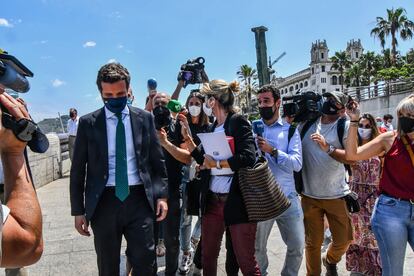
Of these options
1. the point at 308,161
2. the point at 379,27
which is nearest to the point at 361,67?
the point at 379,27

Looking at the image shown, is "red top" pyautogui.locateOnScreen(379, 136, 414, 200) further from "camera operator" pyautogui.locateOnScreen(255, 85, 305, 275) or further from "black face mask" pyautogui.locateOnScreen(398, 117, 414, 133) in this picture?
"camera operator" pyautogui.locateOnScreen(255, 85, 305, 275)

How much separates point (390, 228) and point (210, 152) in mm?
1554

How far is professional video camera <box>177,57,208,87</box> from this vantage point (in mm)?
4906

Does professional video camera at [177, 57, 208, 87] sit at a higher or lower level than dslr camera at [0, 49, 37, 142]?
higher

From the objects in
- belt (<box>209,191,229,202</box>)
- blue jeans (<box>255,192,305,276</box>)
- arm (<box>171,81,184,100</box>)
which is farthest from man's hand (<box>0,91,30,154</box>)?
arm (<box>171,81,184,100</box>)

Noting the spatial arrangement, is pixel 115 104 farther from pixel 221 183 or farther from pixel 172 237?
pixel 172 237

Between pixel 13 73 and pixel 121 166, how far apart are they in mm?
1815

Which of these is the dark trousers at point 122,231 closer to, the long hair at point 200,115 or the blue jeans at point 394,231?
the long hair at point 200,115

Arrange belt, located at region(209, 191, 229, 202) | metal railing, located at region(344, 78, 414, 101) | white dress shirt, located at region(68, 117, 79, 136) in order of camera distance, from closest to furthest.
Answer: belt, located at region(209, 191, 229, 202)
white dress shirt, located at region(68, 117, 79, 136)
metal railing, located at region(344, 78, 414, 101)

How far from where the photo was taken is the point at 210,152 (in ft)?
11.4

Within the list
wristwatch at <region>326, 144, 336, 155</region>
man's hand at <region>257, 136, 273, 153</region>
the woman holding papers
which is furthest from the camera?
wristwatch at <region>326, 144, 336, 155</region>

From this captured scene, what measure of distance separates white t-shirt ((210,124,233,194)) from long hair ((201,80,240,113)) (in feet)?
0.73

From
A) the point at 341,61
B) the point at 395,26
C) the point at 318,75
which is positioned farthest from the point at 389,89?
the point at 318,75

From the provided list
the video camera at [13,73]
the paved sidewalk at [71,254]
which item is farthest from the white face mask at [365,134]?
the video camera at [13,73]
